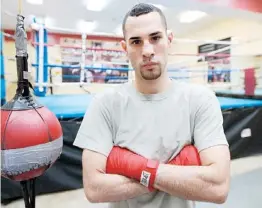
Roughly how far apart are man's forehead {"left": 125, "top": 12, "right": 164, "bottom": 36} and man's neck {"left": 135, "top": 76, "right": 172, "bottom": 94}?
189 mm

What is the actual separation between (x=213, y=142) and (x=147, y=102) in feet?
0.96

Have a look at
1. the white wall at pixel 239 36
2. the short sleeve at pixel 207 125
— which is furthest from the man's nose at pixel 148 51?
the white wall at pixel 239 36

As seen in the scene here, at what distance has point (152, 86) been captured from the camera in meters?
0.97

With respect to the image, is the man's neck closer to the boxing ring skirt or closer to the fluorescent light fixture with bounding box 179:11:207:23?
the boxing ring skirt

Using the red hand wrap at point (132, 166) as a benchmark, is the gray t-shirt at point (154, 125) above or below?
above

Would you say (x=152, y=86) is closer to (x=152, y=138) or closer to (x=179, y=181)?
(x=152, y=138)

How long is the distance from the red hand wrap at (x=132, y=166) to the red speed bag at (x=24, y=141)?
0.22m

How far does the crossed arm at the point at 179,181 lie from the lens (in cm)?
82

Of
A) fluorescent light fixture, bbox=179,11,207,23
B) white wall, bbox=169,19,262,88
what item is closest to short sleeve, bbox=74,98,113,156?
white wall, bbox=169,19,262,88

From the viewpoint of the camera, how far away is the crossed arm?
823 mm

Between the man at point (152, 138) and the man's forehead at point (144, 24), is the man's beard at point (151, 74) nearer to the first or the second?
the man at point (152, 138)

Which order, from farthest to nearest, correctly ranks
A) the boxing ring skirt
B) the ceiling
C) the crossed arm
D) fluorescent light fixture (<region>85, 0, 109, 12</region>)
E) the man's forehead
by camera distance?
1. fluorescent light fixture (<region>85, 0, 109, 12</region>)
2. the ceiling
3. the boxing ring skirt
4. the man's forehead
5. the crossed arm

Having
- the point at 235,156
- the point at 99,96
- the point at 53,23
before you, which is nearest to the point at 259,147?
the point at 235,156

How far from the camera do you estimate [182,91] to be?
99cm
